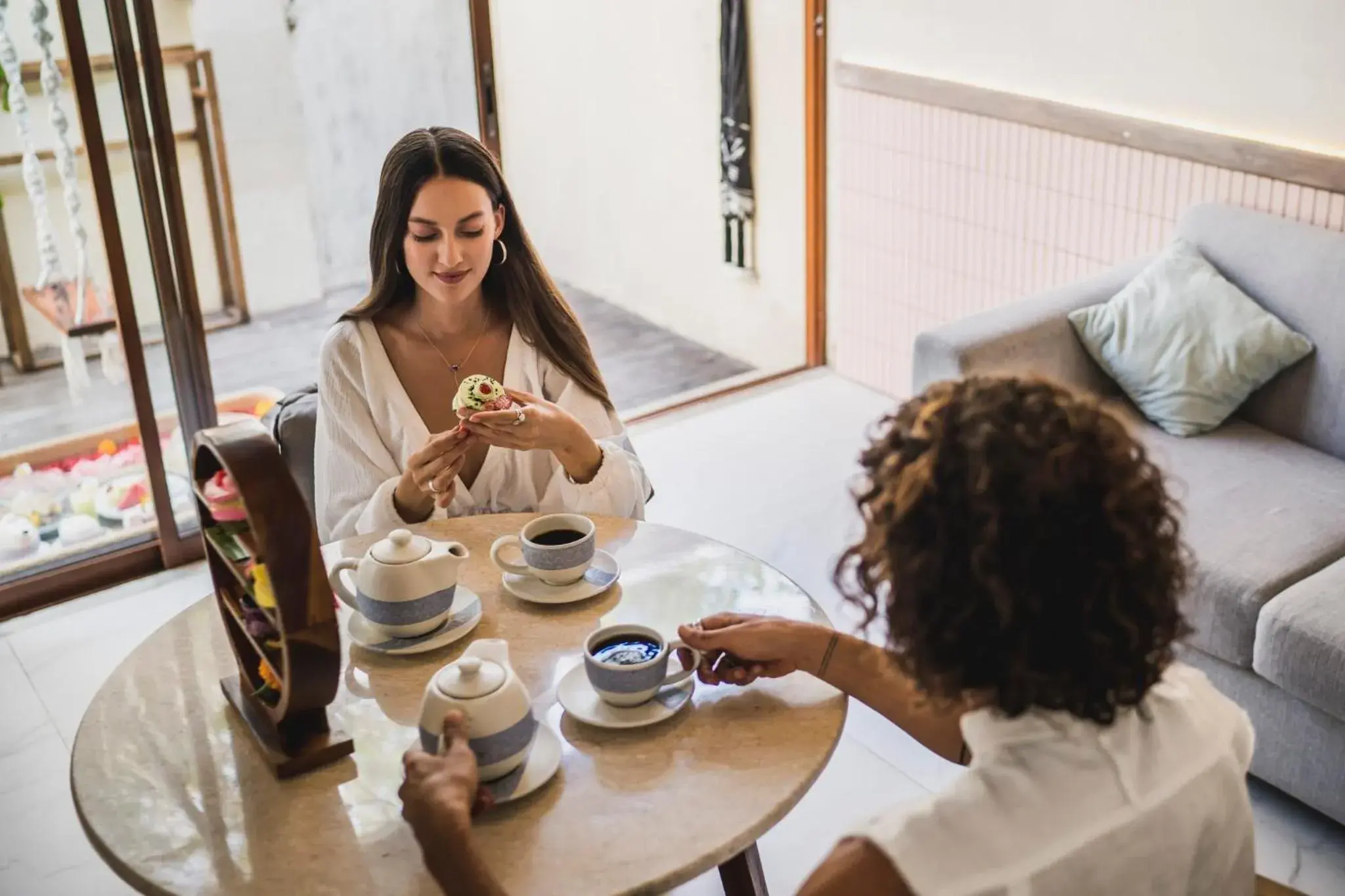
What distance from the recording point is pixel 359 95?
181 inches

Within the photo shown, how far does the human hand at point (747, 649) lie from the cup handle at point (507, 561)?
0.98 ft

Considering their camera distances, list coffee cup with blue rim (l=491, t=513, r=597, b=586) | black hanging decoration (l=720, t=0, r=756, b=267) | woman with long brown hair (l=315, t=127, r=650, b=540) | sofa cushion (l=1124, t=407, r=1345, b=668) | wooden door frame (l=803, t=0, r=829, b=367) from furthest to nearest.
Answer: black hanging decoration (l=720, t=0, r=756, b=267) < wooden door frame (l=803, t=0, r=829, b=367) < sofa cushion (l=1124, t=407, r=1345, b=668) < woman with long brown hair (l=315, t=127, r=650, b=540) < coffee cup with blue rim (l=491, t=513, r=597, b=586)

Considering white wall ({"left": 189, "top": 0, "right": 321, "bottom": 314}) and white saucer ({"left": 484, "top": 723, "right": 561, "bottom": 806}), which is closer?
white saucer ({"left": 484, "top": 723, "right": 561, "bottom": 806})

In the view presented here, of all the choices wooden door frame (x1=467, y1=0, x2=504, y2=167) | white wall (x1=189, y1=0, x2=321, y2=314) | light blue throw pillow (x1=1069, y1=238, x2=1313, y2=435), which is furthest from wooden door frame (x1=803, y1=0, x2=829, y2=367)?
white wall (x1=189, y1=0, x2=321, y2=314)

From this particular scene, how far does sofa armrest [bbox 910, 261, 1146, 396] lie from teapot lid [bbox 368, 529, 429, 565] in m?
1.48

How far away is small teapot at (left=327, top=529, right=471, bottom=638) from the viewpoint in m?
1.58

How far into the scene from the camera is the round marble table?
4.25 feet

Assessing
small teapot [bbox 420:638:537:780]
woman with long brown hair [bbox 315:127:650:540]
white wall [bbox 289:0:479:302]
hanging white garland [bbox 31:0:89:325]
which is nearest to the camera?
small teapot [bbox 420:638:537:780]

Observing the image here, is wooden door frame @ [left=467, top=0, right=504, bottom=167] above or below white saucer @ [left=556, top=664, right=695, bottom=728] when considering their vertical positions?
above

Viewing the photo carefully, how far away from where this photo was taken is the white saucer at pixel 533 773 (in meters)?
1.35

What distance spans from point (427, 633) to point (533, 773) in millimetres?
335

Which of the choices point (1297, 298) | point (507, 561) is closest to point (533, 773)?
point (507, 561)

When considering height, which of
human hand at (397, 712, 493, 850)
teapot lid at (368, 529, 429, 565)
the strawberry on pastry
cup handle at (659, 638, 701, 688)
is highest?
the strawberry on pastry

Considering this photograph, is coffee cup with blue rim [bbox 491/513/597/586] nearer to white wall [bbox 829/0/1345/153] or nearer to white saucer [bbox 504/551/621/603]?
white saucer [bbox 504/551/621/603]
